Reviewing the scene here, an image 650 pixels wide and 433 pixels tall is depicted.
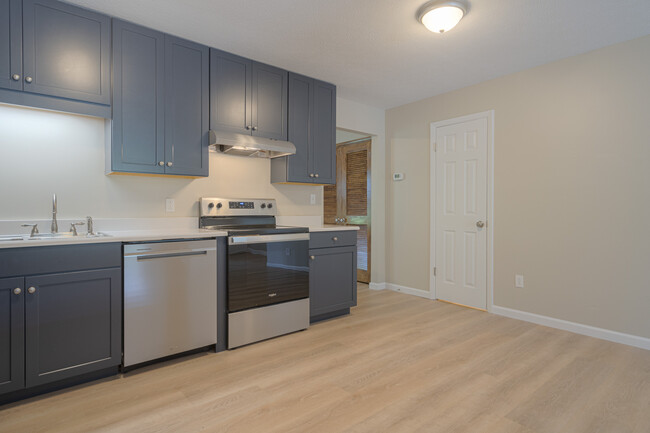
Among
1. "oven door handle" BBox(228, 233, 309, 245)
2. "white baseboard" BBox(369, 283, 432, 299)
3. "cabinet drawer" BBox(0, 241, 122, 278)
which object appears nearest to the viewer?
"cabinet drawer" BBox(0, 241, 122, 278)

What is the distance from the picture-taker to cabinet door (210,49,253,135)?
118 inches

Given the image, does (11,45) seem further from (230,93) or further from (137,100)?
(230,93)

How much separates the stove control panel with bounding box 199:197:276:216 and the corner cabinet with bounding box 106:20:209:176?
0.33 metres

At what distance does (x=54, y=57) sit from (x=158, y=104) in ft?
2.16

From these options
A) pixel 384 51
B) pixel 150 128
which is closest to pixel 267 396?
pixel 150 128

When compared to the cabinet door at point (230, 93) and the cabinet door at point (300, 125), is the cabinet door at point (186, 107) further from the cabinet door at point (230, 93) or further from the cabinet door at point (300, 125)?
the cabinet door at point (300, 125)

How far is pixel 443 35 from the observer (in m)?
2.84

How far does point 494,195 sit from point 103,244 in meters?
3.58

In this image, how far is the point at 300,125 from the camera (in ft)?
11.7

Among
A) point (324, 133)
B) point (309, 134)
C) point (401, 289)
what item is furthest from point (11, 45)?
point (401, 289)

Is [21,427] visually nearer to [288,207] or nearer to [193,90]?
[193,90]

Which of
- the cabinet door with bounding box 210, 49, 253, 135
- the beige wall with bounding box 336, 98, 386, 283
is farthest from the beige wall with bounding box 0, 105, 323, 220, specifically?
the beige wall with bounding box 336, 98, 386, 283

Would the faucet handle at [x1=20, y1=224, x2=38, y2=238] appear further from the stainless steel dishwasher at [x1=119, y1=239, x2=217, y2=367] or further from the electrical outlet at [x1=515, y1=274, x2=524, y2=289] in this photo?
the electrical outlet at [x1=515, y1=274, x2=524, y2=289]

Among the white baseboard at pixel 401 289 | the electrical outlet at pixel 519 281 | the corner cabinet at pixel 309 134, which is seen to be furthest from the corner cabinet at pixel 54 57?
the electrical outlet at pixel 519 281
